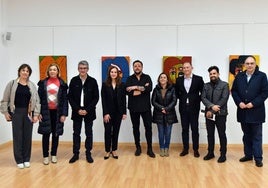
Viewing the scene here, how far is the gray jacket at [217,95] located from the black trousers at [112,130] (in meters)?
1.47

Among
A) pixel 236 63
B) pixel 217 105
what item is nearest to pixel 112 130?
pixel 217 105

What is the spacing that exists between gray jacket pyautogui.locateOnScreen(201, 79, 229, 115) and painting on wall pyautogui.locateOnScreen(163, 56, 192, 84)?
3.74 feet

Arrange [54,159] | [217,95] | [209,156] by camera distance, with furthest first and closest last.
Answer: [209,156]
[217,95]
[54,159]

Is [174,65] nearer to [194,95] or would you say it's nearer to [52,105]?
[194,95]

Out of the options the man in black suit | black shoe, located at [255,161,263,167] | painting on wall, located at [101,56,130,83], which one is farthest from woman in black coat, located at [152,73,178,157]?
black shoe, located at [255,161,263,167]

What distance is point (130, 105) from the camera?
5.36 m

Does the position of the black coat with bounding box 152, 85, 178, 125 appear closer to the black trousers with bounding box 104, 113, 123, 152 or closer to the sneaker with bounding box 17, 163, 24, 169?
the black trousers with bounding box 104, 113, 123, 152

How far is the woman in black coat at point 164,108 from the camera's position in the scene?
17.6 feet

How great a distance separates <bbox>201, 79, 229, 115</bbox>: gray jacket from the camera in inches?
195

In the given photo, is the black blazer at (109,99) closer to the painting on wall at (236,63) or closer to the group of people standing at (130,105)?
the group of people standing at (130,105)

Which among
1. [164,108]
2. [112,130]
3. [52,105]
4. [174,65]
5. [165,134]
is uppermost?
[174,65]

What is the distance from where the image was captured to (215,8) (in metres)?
6.18

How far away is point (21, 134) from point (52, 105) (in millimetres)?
625

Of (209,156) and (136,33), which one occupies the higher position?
(136,33)
